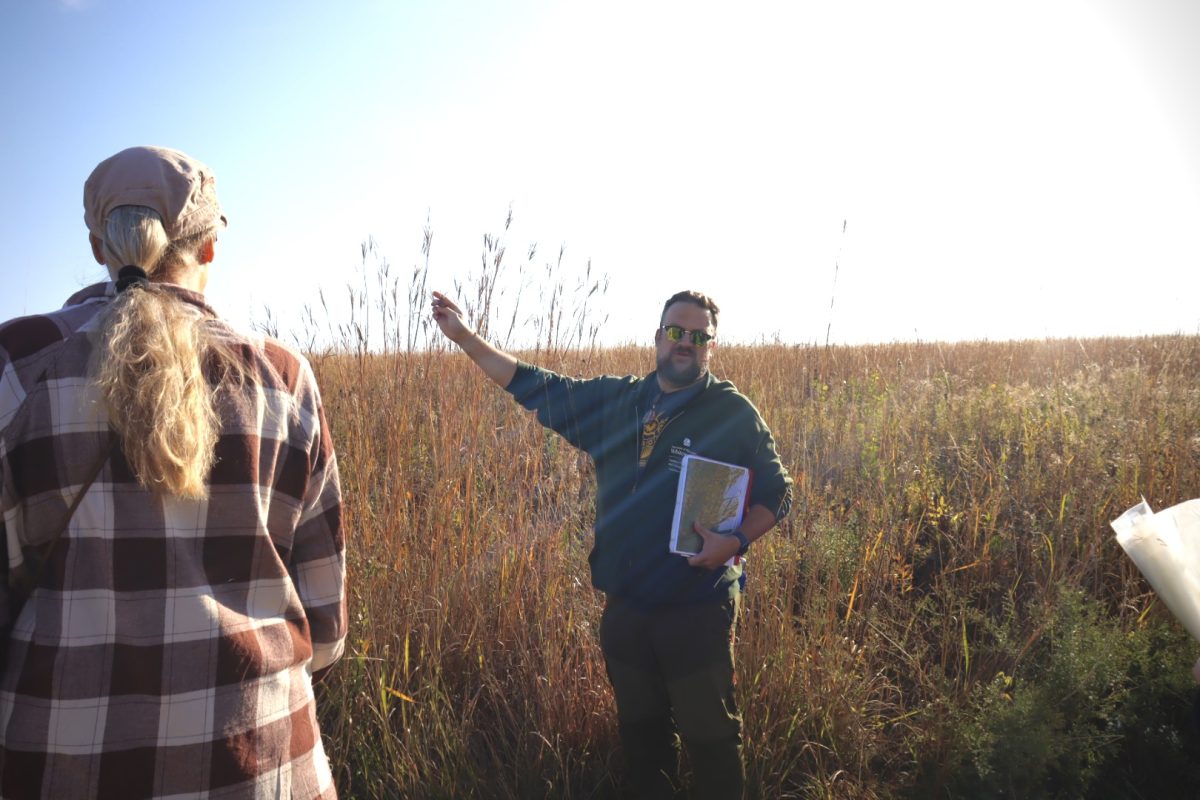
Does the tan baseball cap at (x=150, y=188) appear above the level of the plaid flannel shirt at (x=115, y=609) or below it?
above

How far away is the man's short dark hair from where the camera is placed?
7.41 feet

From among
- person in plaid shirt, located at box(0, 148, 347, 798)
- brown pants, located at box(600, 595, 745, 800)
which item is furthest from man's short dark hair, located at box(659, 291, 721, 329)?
person in plaid shirt, located at box(0, 148, 347, 798)

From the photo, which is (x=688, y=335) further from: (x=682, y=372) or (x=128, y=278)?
(x=128, y=278)

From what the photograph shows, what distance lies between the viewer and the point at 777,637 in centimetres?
255

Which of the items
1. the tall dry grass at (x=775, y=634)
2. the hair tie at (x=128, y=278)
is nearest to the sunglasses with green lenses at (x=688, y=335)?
the tall dry grass at (x=775, y=634)

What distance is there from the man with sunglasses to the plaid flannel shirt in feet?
3.77

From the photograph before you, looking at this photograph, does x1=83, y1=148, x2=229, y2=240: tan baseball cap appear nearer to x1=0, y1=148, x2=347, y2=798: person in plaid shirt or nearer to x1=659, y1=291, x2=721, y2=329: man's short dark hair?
x1=0, y1=148, x2=347, y2=798: person in plaid shirt

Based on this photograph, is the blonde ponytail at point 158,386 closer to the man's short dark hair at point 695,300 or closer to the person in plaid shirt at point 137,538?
the person in plaid shirt at point 137,538

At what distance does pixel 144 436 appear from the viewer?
39.0 inches

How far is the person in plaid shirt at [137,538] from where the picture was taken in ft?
3.34

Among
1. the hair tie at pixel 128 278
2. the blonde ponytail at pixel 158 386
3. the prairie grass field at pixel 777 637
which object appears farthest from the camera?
the prairie grass field at pixel 777 637

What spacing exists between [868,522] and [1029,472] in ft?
3.94

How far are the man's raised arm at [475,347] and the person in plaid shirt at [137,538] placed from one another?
125 centimetres

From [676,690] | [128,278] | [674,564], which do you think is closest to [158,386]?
[128,278]
